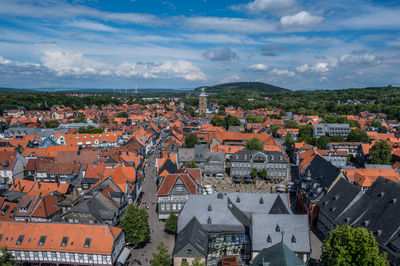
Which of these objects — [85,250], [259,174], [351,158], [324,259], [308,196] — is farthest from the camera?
[351,158]

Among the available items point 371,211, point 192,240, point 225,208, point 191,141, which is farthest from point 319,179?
point 191,141

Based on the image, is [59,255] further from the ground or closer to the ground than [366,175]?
closer to the ground

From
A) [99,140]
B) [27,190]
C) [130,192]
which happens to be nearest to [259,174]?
[130,192]

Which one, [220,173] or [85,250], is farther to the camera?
[220,173]

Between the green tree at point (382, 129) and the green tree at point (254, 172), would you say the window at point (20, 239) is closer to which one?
the green tree at point (254, 172)

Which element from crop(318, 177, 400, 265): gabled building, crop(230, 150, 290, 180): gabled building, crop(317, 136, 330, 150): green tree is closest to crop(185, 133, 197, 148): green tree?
crop(230, 150, 290, 180): gabled building

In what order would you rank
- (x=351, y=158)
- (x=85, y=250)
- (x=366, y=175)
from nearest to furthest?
(x=85, y=250) < (x=366, y=175) < (x=351, y=158)

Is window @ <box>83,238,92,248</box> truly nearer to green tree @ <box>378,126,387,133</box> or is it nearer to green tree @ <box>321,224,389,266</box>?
green tree @ <box>321,224,389,266</box>

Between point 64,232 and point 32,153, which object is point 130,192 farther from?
point 32,153
